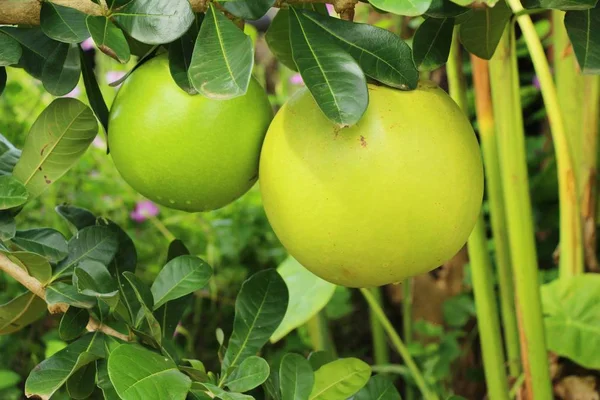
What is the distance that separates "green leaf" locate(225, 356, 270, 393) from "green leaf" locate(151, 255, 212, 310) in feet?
0.22

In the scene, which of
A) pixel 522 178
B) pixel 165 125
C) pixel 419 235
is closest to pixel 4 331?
pixel 165 125

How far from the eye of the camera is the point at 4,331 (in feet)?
1.75

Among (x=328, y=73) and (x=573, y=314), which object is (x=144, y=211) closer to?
(x=573, y=314)

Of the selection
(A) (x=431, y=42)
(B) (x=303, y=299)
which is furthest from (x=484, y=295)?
(A) (x=431, y=42)

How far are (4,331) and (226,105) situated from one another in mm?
235

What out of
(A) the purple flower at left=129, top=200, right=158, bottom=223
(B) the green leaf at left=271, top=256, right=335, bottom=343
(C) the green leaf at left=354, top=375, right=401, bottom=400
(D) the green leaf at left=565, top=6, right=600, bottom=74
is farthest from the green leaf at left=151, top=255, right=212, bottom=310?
(A) the purple flower at left=129, top=200, right=158, bottom=223

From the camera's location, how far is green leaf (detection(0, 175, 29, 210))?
1.56ft

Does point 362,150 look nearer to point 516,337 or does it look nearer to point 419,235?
point 419,235

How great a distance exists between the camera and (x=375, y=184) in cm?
42

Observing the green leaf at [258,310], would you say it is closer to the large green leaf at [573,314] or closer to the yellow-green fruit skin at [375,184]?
the yellow-green fruit skin at [375,184]

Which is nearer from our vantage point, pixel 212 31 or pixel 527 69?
pixel 212 31

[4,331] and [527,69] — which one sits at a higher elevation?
[4,331]

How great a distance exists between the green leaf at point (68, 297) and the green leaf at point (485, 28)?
29 centimetres

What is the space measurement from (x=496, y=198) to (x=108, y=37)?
70 cm
